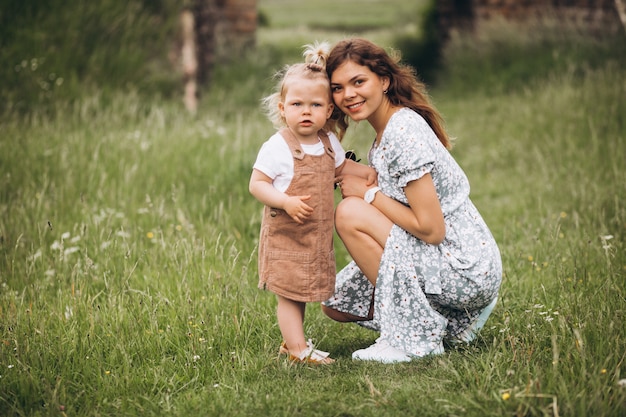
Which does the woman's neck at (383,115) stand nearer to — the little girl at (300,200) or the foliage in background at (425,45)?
the little girl at (300,200)

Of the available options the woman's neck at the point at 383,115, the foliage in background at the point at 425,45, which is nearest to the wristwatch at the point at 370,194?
the woman's neck at the point at 383,115

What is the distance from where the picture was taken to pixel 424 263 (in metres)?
3.22

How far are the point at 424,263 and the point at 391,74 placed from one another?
86cm

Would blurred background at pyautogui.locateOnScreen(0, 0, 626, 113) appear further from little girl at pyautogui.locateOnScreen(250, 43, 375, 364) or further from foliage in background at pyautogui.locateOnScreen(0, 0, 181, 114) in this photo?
little girl at pyautogui.locateOnScreen(250, 43, 375, 364)

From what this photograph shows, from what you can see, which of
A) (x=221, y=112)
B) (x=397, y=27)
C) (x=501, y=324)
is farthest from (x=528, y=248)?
(x=397, y=27)

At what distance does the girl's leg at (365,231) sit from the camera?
3266 mm

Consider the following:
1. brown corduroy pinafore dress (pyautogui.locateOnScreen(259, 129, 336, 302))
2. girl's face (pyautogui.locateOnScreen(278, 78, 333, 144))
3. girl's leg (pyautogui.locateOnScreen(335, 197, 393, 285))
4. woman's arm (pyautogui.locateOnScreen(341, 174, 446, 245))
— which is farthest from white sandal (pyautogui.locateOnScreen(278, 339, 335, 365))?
girl's face (pyautogui.locateOnScreen(278, 78, 333, 144))

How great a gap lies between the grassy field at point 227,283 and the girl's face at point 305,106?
0.89m

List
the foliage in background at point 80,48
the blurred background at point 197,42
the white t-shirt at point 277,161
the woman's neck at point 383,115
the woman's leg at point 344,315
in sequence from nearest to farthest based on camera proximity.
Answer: the white t-shirt at point 277,161 < the woman's neck at point 383,115 < the woman's leg at point 344,315 < the foliage in background at point 80,48 < the blurred background at point 197,42

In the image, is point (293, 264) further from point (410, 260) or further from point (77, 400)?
point (77, 400)

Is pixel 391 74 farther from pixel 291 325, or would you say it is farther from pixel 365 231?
pixel 291 325

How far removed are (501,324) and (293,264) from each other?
3.32 ft

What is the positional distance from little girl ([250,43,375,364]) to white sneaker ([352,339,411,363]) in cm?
14

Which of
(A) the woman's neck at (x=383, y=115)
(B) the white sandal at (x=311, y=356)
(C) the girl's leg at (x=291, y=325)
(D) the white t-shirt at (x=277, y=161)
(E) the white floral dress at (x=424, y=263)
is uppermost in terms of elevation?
(A) the woman's neck at (x=383, y=115)
